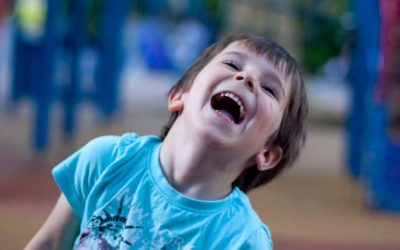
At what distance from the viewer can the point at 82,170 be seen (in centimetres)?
206

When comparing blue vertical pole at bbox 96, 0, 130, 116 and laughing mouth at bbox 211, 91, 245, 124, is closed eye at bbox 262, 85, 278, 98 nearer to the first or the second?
laughing mouth at bbox 211, 91, 245, 124

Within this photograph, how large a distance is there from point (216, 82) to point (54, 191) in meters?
3.51

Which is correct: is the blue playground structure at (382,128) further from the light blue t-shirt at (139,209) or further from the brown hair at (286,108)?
the light blue t-shirt at (139,209)

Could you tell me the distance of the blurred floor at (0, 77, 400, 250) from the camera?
4.41 m

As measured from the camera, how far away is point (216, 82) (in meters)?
1.99

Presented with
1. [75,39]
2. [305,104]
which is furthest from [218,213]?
[75,39]

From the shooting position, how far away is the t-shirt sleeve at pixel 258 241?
194 cm

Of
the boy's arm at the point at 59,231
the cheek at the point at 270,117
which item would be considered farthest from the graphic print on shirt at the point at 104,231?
the cheek at the point at 270,117

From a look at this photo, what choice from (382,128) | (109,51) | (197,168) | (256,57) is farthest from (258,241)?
(109,51)

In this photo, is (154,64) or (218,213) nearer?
(218,213)

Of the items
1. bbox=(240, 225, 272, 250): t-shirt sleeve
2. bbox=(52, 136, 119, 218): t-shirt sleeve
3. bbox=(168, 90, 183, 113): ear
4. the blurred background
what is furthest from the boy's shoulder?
the blurred background

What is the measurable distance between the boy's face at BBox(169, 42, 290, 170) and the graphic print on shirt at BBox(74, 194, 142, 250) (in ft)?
0.88

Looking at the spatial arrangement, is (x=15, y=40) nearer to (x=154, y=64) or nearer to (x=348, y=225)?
(x=348, y=225)

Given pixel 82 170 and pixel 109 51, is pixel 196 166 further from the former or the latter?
pixel 109 51
